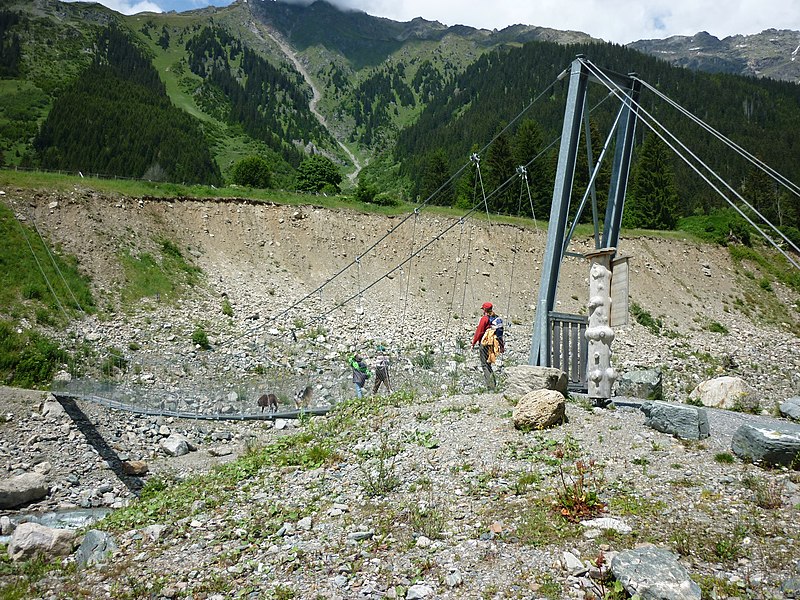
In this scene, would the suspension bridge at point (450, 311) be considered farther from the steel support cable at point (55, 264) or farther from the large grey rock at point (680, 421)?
the large grey rock at point (680, 421)

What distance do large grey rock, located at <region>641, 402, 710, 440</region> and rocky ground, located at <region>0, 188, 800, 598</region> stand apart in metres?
0.22

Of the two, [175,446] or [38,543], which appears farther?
[175,446]

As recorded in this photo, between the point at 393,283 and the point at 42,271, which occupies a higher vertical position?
the point at 42,271

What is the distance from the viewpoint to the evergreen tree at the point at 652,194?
48031 mm

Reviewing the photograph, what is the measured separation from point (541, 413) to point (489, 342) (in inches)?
161

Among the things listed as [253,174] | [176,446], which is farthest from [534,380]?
[253,174]

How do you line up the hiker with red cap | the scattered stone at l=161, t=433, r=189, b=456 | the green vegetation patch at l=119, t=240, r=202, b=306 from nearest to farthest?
1. the hiker with red cap
2. the scattered stone at l=161, t=433, r=189, b=456
3. the green vegetation patch at l=119, t=240, r=202, b=306

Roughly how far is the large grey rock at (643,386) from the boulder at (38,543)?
1125cm

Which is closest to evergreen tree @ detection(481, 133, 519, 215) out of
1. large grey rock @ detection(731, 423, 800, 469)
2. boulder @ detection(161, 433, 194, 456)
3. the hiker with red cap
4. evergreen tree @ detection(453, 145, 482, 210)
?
evergreen tree @ detection(453, 145, 482, 210)

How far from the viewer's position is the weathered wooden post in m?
9.70

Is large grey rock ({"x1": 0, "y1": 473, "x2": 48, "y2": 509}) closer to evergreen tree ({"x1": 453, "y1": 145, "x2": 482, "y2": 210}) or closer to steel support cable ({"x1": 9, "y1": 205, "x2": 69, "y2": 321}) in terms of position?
steel support cable ({"x1": 9, "y1": 205, "x2": 69, "y2": 321})

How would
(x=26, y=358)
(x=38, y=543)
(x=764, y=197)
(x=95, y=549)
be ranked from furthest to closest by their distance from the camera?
1. (x=764, y=197)
2. (x=26, y=358)
3. (x=38, y=543)
4. (x=95, y=549)

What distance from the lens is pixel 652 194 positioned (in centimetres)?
4953

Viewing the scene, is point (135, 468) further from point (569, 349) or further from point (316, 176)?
point (316, 176)
